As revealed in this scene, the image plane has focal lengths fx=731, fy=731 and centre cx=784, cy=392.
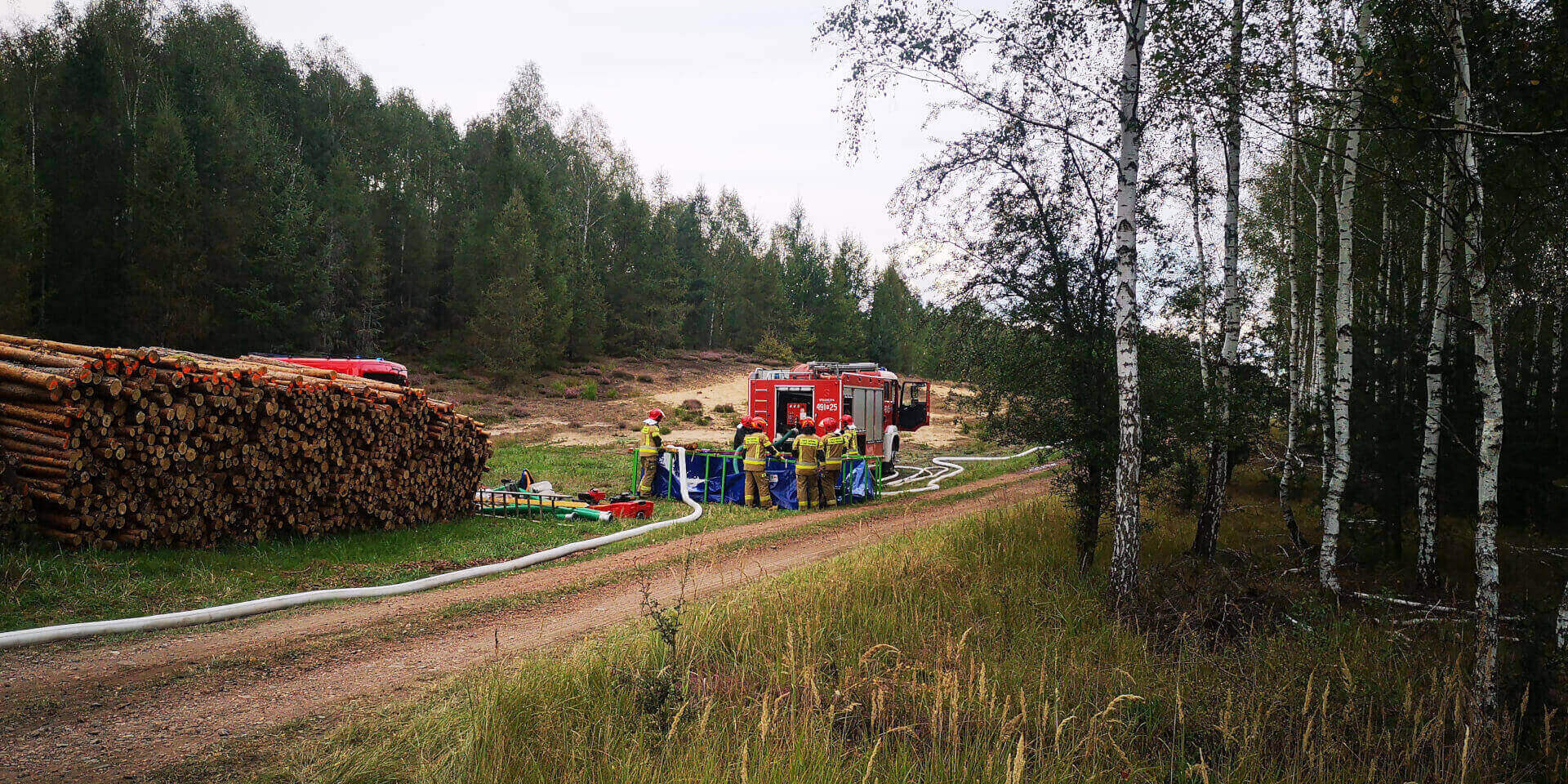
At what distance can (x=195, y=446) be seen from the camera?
8.48 m

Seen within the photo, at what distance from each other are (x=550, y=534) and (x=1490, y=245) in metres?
11.4

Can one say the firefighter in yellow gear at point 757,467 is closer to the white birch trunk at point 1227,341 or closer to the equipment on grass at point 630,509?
the equipment on grass at point 630,509

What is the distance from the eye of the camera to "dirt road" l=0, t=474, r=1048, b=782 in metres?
4.29

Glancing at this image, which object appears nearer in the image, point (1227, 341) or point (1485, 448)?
point (1485, 448)

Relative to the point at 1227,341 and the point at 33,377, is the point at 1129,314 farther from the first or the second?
the point at 33,377

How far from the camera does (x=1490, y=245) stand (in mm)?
6234

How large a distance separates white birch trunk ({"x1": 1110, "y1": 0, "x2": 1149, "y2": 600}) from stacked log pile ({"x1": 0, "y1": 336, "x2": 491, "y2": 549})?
388 inches

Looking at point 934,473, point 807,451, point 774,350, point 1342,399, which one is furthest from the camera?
point 774,350

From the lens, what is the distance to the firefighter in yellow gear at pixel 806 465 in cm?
1561

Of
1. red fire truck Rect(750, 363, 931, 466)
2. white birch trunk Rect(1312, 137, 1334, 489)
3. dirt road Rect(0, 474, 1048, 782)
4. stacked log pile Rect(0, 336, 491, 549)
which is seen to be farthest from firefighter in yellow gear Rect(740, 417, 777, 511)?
white birch trunk Rect(1312, 137, 1334, 489)

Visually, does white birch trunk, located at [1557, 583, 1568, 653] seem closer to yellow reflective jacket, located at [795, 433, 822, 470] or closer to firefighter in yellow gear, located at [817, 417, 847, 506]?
yellow reflective jacket, located at [795, 433, 822, 470]

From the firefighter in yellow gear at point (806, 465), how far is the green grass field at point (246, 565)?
2.57 m

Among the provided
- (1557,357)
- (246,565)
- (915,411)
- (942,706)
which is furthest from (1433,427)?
(915,411)

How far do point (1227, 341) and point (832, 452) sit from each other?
28.0 feet
